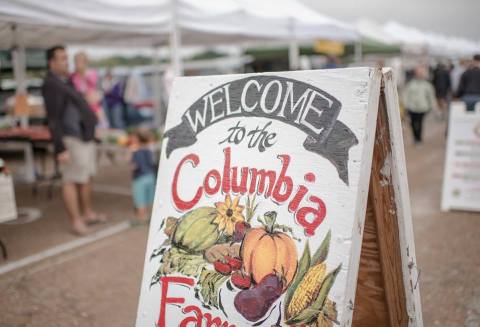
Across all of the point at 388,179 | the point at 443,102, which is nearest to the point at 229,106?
the point at 388,179

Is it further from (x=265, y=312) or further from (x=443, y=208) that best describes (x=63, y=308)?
(x=443, y=208)

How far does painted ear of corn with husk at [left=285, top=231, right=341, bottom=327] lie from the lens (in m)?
1.59

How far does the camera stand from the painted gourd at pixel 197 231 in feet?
6.36

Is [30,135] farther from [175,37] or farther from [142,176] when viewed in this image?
[175,37]

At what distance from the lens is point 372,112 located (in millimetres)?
1674

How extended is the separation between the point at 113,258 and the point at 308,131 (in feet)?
10.1

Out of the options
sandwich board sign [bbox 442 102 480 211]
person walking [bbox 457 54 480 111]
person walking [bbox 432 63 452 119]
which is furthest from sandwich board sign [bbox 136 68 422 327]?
person walking [bbox 432 63 452 119]

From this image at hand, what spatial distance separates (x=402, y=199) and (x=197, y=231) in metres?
0.88

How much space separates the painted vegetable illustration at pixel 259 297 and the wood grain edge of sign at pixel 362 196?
27 cm

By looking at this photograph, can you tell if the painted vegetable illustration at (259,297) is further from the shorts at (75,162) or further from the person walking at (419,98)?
the person walking at (419,98)

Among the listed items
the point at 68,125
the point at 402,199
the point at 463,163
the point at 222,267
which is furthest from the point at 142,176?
the point at 402,199

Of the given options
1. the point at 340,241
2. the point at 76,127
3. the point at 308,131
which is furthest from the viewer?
the point at 76,127

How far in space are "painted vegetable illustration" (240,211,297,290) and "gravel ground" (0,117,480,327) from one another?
1.63m

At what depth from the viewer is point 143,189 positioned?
5266 millimetres
